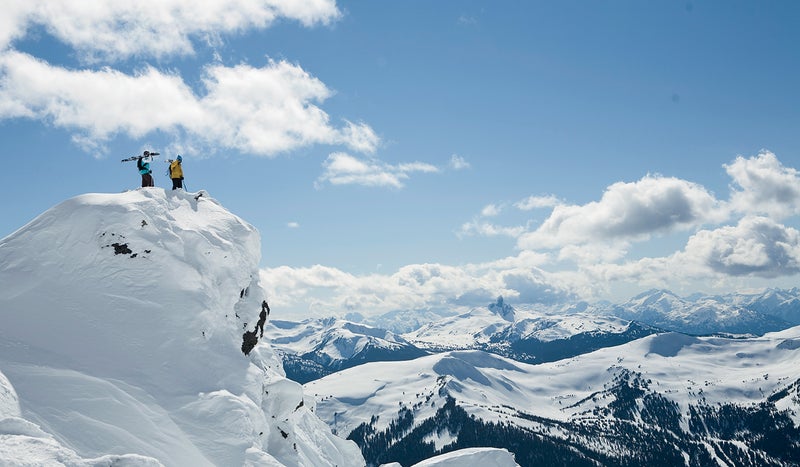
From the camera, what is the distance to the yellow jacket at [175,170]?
50.8 meters

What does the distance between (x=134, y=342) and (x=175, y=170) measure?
22748 mm

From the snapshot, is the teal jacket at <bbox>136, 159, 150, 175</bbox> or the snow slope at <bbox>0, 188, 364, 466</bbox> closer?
the snow slope at <bbox>0, 188, 364, 466</bbox>

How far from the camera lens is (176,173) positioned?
167 ft

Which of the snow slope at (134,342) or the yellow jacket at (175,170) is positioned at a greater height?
the yellow jacket at (175,170)

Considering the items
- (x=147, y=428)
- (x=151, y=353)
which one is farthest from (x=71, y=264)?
(x=147, y=428)

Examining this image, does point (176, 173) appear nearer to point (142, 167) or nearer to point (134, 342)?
point (142, 167)

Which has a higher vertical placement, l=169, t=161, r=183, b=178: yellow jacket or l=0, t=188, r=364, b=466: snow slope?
l=169, t=161, r=183, b=178: yellow jacket

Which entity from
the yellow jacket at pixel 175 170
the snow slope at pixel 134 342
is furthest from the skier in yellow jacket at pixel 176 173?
the snow slope at pixel 134 342

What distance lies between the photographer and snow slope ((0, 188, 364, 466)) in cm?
2564

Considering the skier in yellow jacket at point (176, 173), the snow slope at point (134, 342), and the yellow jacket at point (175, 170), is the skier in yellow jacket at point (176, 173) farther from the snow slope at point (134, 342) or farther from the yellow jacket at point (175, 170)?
the snow slope at point (134, 342)

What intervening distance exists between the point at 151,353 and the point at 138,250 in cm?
908

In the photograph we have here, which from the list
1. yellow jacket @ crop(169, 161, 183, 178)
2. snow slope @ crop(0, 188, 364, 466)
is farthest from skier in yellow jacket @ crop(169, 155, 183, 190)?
snow slope @ crop(0, 188, 364, 466)

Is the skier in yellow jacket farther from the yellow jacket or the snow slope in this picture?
the snow slope

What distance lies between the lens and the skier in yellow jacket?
167 ft
